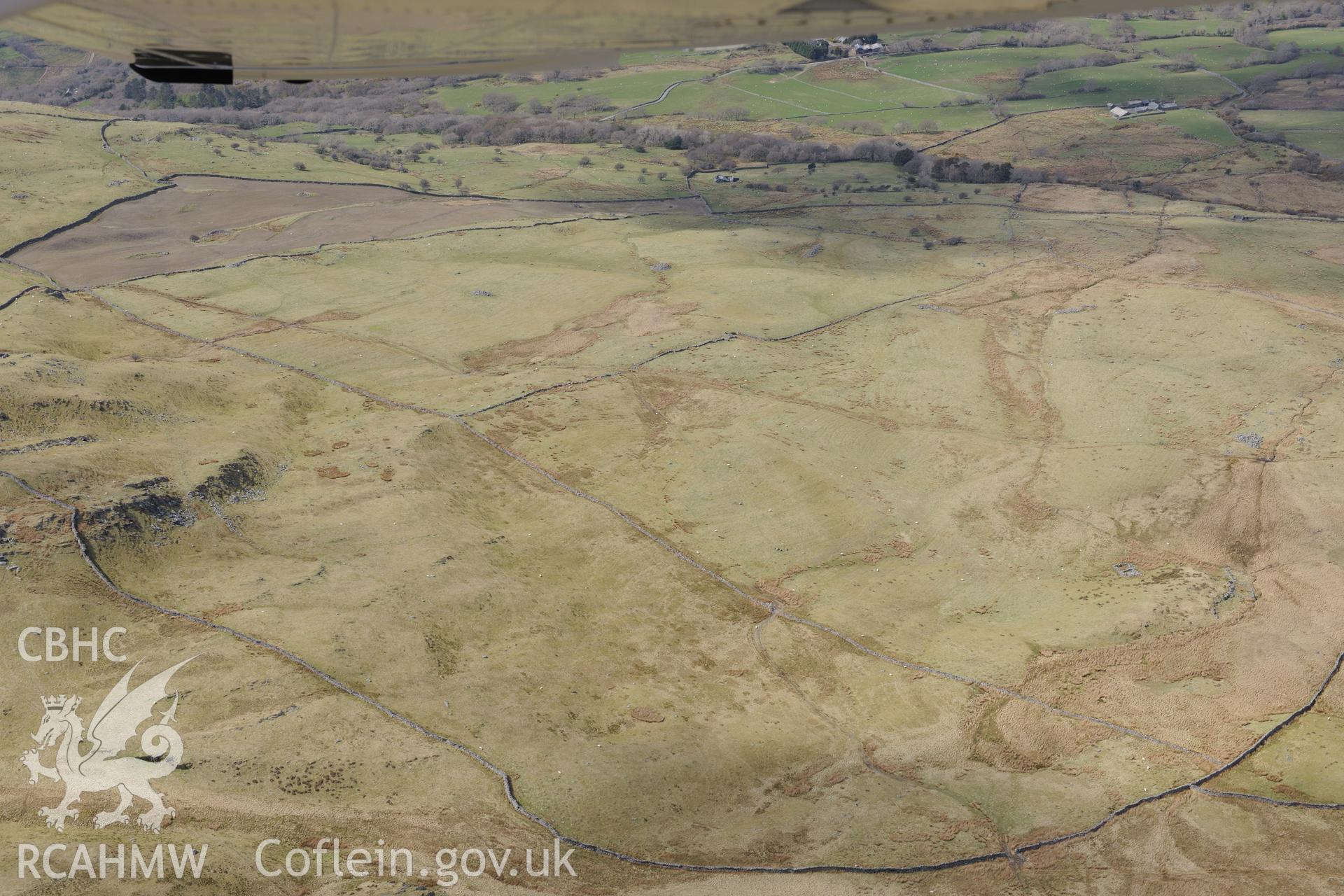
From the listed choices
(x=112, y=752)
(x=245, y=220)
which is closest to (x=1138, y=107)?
(x=245, y=220)

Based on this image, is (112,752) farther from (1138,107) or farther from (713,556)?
(1138,107)

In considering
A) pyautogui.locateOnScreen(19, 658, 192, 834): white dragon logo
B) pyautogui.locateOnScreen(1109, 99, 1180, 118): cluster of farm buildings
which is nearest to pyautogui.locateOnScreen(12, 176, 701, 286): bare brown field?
pyautogui.locateOnScreen(19, 658, 192, 834): white dragon logo

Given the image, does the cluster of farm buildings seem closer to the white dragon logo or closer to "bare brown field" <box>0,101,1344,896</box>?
"bare brown field" <box>0,101,1344,896</box>

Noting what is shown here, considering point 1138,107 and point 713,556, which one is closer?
point 713,556

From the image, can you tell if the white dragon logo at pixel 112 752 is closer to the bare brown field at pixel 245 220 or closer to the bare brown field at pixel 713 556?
the bare brown field at pixel 713 556

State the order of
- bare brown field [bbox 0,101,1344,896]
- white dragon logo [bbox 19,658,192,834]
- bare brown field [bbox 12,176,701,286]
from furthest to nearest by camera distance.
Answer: bare brown field [bbox 12,176,701,286] < bare brown field [bbox 0,101,1344,896] < white dragon logo [bbox 19,658,192,834]

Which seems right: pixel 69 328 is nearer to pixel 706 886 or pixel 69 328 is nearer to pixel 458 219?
pixel 458 219

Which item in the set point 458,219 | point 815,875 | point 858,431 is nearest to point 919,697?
point 815,875

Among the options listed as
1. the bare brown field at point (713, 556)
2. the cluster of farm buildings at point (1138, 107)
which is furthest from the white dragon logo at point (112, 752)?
the cluster of farm buildings at point (1138, 107)
